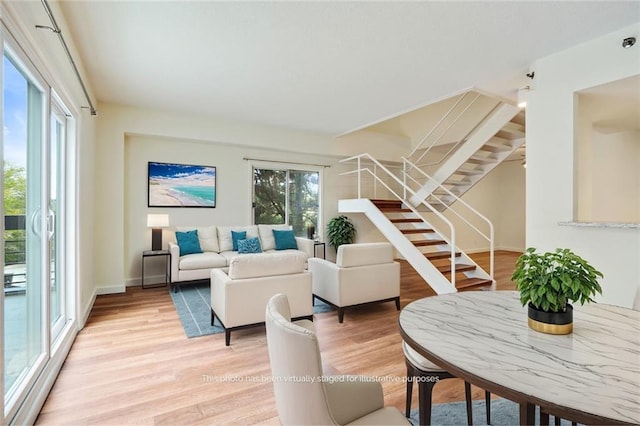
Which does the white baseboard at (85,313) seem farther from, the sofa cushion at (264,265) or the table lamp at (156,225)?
the sofa cushion at (264,265)

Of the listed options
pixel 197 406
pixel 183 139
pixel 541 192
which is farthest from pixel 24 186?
pixel 541 192

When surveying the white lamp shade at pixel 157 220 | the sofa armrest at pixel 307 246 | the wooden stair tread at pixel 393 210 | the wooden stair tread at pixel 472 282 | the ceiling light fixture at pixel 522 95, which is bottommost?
the wooden stair tread at pixel 472 282

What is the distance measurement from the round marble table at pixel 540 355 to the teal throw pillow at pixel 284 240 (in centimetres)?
408

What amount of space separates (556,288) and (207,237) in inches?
192

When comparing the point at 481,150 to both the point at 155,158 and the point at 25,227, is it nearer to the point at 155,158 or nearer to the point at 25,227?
the point at 155,158

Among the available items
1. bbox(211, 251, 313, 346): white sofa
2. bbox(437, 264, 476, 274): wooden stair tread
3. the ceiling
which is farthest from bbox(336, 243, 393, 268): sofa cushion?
the ceiling

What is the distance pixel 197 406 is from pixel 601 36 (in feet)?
14.0

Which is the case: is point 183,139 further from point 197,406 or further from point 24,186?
point 197,406

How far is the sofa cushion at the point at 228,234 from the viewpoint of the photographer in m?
5.22

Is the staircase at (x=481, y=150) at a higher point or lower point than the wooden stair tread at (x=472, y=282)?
higher

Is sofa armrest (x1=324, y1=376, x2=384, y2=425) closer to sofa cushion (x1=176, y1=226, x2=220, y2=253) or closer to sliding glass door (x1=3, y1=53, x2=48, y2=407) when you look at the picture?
sliding glass door (x1=3, y1=53, x2=48, y2=407)

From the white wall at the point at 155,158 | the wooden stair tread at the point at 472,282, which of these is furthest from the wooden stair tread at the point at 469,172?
the white wall at the point at 155,158

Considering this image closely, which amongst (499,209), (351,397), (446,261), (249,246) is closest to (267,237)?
(249,246)

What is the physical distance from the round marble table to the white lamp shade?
171 inches
